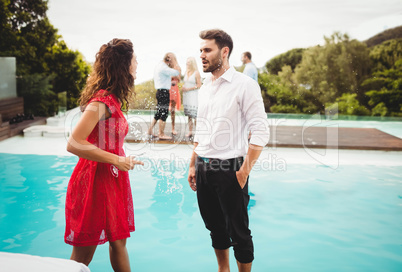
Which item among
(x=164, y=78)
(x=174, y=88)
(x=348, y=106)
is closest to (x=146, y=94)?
(x=174, y=88)

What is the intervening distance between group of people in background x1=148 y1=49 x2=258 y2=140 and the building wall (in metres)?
4.91

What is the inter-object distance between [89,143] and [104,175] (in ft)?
0.76

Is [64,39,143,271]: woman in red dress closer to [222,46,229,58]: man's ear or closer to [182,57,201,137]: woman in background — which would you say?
[222,46,229,58]: man's ear

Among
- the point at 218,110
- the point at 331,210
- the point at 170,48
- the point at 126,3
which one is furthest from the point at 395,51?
the point at 218,110

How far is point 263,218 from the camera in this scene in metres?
3.93

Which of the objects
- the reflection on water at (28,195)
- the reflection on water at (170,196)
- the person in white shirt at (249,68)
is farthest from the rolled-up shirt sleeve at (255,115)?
the person in white shirt at (249,68)

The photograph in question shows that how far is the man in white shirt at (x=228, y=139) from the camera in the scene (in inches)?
84.4

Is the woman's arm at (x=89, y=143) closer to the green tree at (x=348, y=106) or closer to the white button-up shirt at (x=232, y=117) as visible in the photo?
the white button-up shirt at (x=232, y=117)

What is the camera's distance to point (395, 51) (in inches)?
604

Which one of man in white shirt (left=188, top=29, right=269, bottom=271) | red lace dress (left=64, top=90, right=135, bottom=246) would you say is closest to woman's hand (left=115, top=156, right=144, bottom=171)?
red lace dress (left=64, top=90, right=135, bottom=246)

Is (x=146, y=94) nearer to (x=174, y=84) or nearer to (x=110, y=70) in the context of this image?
(x=174, y=84)

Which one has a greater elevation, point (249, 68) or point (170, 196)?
point (249, 68)

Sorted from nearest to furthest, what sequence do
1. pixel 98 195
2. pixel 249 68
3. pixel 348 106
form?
pixel 98 195, pixel 249 68, pixel 348 106

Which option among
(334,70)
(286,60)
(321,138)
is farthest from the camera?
(286,60)
